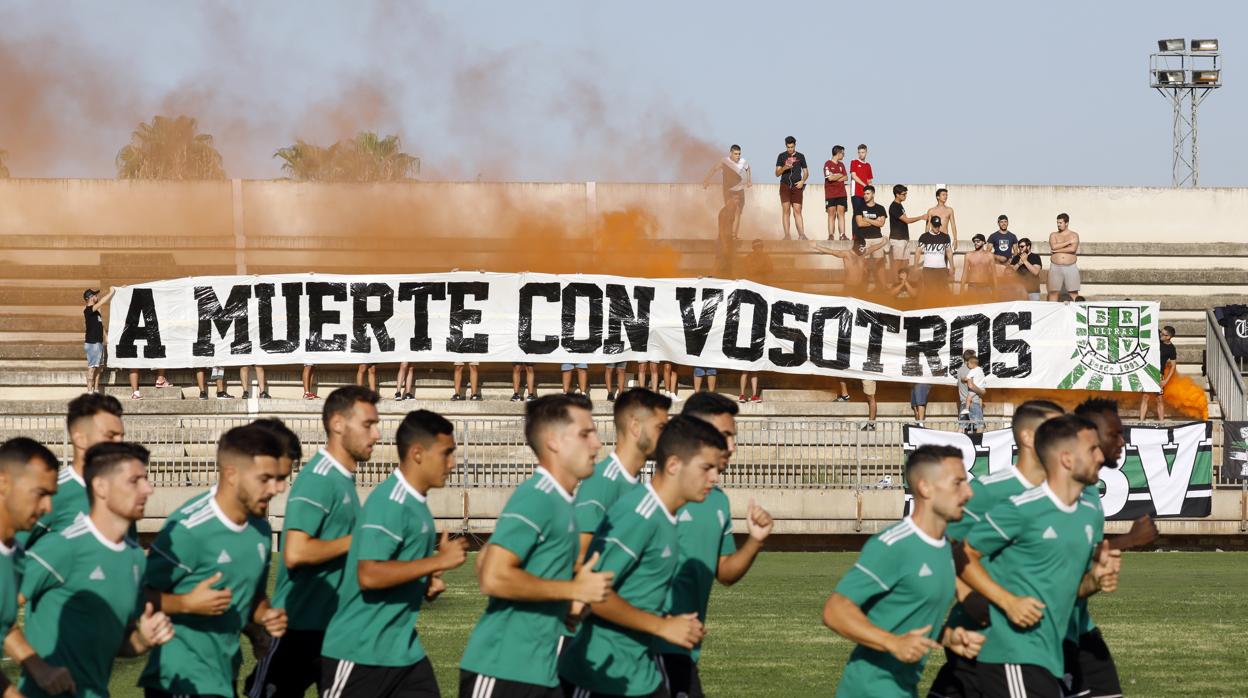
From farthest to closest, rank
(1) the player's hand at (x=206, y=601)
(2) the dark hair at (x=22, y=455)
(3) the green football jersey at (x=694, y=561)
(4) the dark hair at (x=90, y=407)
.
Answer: (4) the dark hair at (x=90, y=407), (3) the green football jersey at (x=694, y=561), (1) the player's hand at (x=206, y=601), (2) the dark hair at (x=22, y=455)

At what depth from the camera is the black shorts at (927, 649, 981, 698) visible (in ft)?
24.4

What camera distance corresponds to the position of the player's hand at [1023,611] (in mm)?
7113

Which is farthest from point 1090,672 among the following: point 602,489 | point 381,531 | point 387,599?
point 381,531

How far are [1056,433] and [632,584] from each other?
2.20 m

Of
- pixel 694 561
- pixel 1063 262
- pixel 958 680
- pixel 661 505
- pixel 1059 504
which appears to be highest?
pixel 1063 262

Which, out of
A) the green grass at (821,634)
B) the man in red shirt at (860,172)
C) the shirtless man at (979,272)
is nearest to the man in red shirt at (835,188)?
the man in red shirt at (860,172)

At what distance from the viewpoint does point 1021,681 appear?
725 cm

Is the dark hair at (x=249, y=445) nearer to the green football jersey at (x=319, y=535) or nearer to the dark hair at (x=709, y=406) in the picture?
the green football jersey at (x=319, y=535)

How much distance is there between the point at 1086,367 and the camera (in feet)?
80.7

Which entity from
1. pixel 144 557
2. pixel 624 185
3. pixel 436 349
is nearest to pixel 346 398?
pixel 144 557

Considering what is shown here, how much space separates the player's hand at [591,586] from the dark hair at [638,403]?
1.84 metres

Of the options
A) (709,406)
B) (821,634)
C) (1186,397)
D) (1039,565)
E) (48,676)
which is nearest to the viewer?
(48,676)

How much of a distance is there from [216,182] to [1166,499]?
66.9ft

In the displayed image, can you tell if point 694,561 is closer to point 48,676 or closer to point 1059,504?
point 1059,504
